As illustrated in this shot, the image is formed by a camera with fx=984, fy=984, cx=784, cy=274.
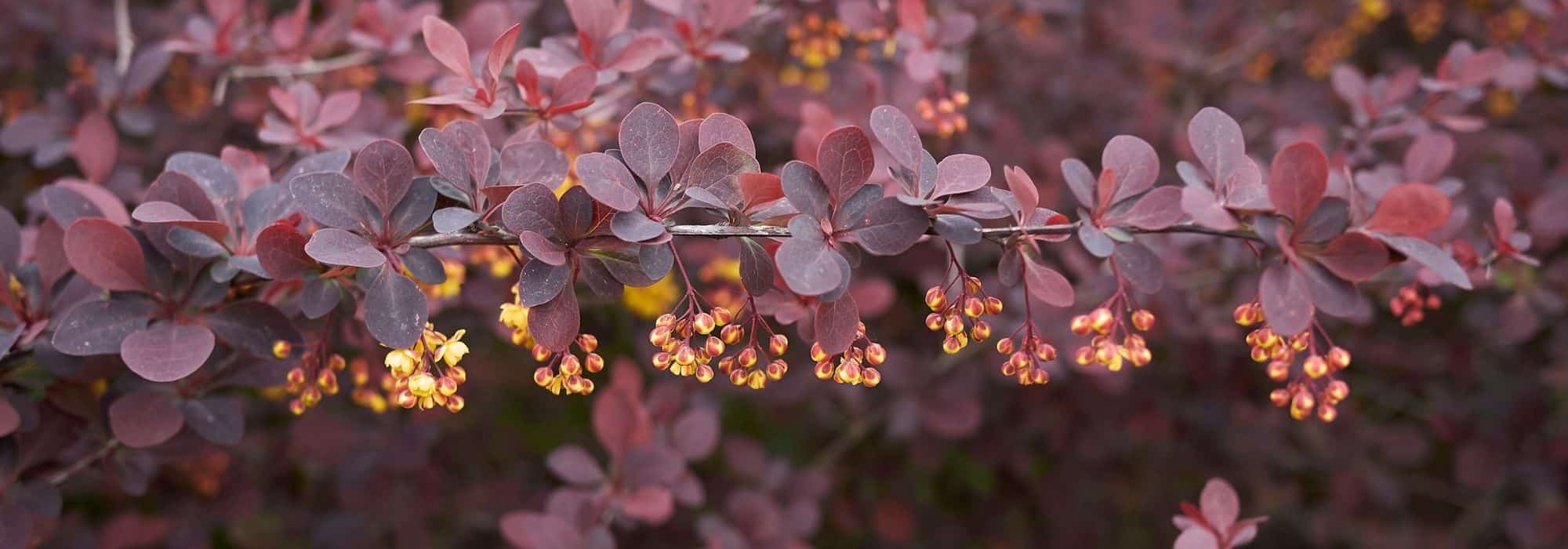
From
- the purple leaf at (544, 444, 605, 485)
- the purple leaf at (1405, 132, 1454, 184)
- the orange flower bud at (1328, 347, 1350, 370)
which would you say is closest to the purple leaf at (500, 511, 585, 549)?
the purple leaf at (544, 444, 605, 485)

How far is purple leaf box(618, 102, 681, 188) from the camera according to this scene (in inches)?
42.9

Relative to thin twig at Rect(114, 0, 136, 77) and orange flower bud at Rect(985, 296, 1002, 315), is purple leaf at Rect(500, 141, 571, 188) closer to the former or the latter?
orange flower bud at Rect(985, 296, 1002, 315)

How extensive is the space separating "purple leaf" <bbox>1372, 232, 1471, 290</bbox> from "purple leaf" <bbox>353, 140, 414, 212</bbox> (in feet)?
3.55

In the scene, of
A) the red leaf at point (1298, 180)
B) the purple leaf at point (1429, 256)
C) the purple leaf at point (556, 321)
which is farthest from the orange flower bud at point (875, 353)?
the purple leaf at point (1429, 256)

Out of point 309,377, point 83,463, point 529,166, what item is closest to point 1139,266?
point 529,166

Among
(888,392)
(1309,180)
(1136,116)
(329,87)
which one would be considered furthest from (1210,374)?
(329,87)

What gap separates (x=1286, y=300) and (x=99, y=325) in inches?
53.6

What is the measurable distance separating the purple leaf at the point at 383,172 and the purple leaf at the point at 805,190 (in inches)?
16.9

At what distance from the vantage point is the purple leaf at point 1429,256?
1.03 m

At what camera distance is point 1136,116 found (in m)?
3.09

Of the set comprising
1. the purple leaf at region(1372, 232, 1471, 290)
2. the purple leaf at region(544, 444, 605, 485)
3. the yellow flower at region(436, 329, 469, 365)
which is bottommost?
the purple leaf at region(544, 444, 605, 485)

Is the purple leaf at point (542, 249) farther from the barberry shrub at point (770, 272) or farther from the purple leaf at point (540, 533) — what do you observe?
the purple leaf at point (540, 533)

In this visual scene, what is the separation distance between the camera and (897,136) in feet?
3.61

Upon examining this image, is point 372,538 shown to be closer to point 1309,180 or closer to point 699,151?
point 699,151
